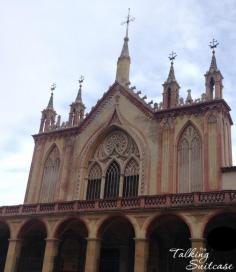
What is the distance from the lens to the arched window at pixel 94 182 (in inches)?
1253

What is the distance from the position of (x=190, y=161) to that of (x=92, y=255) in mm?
9481

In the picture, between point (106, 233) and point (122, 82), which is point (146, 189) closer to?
point (106, 233)

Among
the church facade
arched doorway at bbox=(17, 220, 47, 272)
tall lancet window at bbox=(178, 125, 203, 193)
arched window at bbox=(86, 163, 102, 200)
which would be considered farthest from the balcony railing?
arched window at bbox=(86, 163, 102, 200)

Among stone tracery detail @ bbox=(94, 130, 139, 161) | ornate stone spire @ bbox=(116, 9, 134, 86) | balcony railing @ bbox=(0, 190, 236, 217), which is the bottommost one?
balcony railing @ bbox=(0, 190, 236, 217)

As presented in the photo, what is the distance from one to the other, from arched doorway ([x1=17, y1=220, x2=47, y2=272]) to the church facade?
8 cm

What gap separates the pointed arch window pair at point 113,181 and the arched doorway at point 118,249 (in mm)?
3018

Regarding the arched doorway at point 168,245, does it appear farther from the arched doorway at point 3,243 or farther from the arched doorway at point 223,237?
the arched doorway at point 3,243

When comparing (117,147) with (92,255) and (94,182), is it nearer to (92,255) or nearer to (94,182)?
(94,182)

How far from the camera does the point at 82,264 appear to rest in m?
28.9

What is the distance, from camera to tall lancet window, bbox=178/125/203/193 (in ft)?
89.8

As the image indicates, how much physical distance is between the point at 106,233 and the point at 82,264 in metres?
3.00

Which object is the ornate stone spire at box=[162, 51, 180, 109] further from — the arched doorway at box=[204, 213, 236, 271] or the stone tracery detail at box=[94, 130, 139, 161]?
the arched doorway at box=[204, 213, 236, 271]

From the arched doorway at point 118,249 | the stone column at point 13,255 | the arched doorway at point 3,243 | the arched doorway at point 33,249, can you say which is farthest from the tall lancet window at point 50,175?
the arched doorway at point 118,249

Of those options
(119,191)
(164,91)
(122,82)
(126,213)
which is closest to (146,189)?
(119,191)
